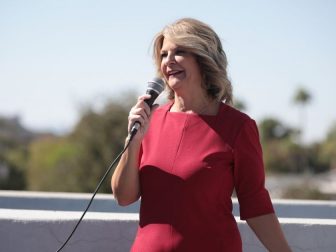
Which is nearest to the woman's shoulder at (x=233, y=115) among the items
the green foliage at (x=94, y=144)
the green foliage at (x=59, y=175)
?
the green foliage at (x=94, y=144)

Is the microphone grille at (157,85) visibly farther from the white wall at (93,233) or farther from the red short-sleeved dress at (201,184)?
the white wall at (93,233)

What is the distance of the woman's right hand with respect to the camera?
8.87 ft

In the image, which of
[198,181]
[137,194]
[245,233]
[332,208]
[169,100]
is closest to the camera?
[198,181]

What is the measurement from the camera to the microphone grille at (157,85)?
287cm

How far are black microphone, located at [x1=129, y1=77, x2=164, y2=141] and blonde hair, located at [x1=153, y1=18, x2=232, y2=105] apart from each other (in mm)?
120

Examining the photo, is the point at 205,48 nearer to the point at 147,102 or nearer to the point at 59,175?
the point at 147,102

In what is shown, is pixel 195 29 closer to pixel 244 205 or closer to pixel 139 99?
pixel 139 99

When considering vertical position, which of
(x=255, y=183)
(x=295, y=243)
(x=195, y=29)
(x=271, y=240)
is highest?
(x=195, y=29)

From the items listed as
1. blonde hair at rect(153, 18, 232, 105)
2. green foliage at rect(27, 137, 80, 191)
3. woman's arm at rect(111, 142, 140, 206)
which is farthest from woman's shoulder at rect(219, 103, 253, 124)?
green foliage at rect(27, 137, 80, 191)

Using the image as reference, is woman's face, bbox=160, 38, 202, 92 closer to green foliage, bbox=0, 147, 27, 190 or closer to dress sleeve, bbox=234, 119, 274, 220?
dress sleeve, bbox=234, 119, 274, 220

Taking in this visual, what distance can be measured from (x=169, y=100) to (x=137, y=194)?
1.69 ft

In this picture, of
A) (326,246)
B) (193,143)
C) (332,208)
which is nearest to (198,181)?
(193,143)

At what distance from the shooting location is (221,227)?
2.72m

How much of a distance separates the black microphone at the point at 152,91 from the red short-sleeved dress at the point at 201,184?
170 millimetres
